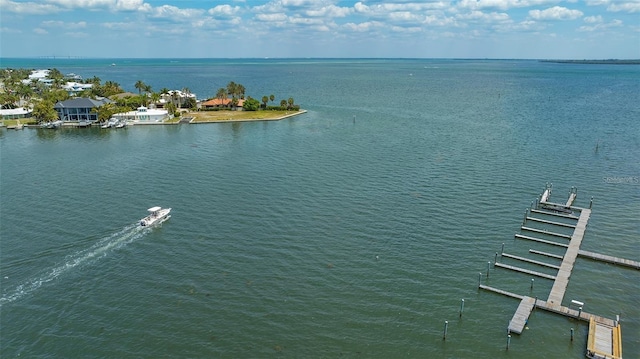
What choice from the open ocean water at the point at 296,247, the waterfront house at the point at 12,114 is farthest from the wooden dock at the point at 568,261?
the waterfront house at the point at 12,114

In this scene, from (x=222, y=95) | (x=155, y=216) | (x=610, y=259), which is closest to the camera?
(x=610, y=259)

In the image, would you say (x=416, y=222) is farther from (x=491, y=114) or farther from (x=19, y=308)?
(x=491, y=114)

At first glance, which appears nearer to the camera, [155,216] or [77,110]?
[155,216]

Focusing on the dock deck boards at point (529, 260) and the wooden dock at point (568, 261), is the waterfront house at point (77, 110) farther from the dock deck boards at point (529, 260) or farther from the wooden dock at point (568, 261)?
the wooden dock at point (568, 261)

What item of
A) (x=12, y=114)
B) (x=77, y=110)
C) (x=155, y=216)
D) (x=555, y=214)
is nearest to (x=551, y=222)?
(x=555, y=214)

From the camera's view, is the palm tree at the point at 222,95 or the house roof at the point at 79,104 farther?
the palm tree at the point at 222,95

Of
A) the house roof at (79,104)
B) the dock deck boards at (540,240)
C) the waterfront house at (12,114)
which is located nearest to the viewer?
the dock deck boards at (540,240)

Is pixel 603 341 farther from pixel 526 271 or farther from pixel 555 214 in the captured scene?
pixel 555 214
